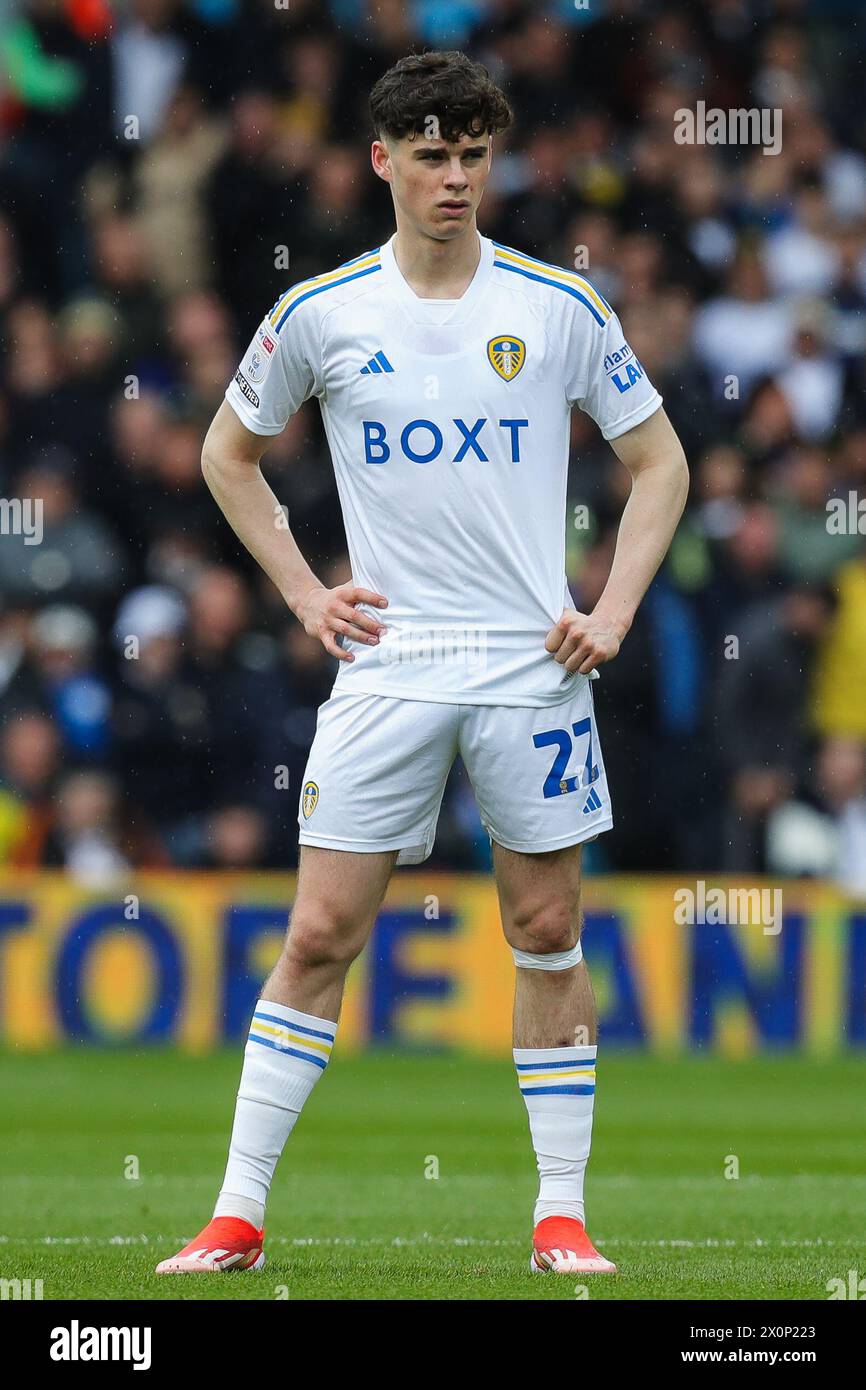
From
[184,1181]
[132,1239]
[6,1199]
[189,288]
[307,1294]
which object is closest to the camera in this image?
[307,1294]

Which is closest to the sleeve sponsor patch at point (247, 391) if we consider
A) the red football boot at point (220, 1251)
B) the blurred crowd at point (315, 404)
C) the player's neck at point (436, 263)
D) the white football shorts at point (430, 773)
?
the player's neck at point (436, 263)

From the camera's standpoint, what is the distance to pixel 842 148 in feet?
45.6

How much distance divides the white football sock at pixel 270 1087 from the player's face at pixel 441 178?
69.5 inches

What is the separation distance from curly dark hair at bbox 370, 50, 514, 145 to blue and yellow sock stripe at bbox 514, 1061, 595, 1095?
2.08 m

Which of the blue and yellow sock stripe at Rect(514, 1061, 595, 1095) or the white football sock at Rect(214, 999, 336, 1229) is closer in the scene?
the white football sock at Rect(214, 999, 336, 1229)

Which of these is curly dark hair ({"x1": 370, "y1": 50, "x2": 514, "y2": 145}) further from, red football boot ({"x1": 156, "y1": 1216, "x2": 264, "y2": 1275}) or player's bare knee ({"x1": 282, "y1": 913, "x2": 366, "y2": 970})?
red football boot ({"x1": 156, "y1": 1216, "x2": 264, "y2": 1275})

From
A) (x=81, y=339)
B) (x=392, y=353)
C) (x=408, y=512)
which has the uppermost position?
(x=81, y=339)

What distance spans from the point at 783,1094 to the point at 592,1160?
6.27 feet

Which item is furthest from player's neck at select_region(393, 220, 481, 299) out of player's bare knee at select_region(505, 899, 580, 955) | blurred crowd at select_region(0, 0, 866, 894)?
blurred crowd at select_region(0, 0, 866, 894)

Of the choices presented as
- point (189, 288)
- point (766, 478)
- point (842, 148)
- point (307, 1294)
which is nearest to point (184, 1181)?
point (307, 1294)

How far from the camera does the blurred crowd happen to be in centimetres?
1115

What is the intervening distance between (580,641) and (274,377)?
93cm

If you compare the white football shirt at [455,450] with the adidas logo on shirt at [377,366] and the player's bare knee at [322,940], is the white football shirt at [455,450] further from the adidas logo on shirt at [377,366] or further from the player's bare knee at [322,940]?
the player's bare knee at [322,940]
